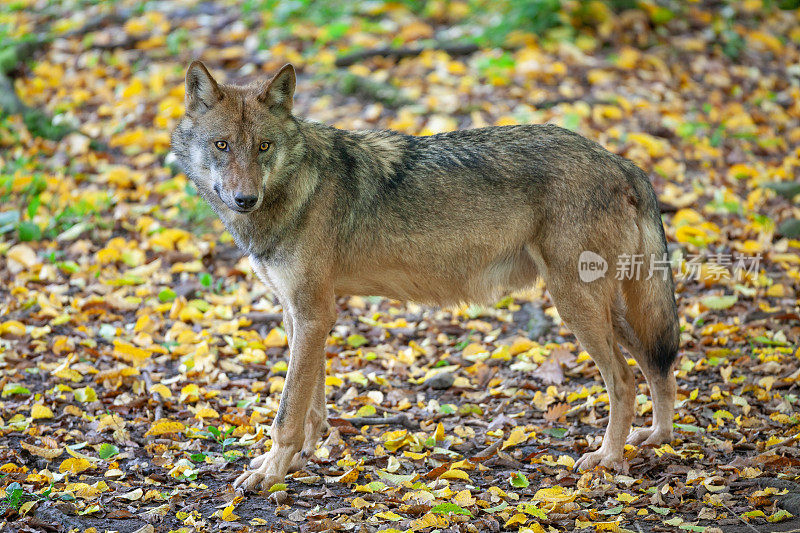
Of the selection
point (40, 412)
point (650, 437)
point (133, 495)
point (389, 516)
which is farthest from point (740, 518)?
point (40, 412)

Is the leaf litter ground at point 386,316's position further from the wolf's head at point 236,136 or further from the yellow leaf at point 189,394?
the wolf's head at point 236,136

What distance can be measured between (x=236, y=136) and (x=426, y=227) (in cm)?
140

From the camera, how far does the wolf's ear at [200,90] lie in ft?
15.9

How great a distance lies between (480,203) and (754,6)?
10.2 metres

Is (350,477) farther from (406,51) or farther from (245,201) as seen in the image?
(406,51)

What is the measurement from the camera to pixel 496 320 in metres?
7.52

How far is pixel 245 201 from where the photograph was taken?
466 cm

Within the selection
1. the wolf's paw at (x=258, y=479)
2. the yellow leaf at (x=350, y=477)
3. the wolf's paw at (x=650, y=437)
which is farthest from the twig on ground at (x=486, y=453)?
the wolf's paw at (x=258, y=479)

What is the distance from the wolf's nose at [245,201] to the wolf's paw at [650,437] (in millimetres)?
3096

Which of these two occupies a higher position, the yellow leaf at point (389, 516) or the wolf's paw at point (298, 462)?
the yellow leaf at point (389, 516)

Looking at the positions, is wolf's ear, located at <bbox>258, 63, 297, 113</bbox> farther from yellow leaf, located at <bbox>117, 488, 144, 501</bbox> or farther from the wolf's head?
yellow leaf, located at <bbox>117, 488, 144, 501</bbox>

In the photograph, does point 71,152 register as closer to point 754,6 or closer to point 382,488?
point 382,488

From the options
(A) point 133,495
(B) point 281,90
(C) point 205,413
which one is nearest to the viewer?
(A) point 133,495

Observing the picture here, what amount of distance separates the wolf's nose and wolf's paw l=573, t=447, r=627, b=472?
272cm
